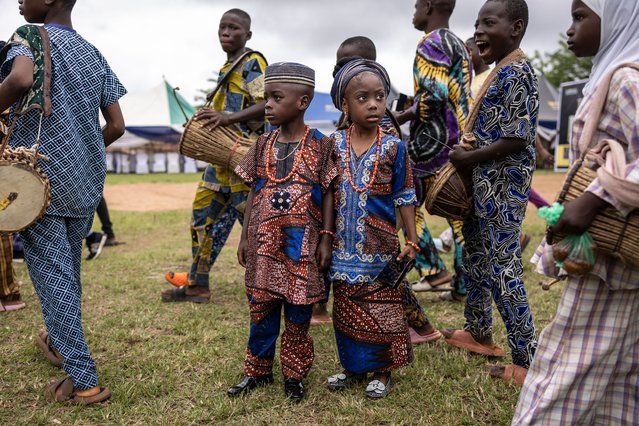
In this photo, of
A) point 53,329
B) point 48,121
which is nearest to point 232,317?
point 53,329

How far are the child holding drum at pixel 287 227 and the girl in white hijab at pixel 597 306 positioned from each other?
4.00 feet

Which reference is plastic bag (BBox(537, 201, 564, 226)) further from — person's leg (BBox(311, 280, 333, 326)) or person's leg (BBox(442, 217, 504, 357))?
person's leg (BBox(311, 280, 333, 326))

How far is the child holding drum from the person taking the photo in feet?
10.6

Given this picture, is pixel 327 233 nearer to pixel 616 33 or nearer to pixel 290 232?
pixel 290 232

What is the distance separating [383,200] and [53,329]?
183 cm

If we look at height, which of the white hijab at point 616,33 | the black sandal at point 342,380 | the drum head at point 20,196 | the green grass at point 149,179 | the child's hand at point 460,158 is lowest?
the green grass at point 149,179

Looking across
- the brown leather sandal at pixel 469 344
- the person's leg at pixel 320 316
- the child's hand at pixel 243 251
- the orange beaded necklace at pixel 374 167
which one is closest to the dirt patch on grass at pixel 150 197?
the person's leg at pixel 320 316

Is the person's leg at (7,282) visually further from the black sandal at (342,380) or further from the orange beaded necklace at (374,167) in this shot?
the orange beaded necklace at (374,167)

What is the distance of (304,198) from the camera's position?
10.7 ft

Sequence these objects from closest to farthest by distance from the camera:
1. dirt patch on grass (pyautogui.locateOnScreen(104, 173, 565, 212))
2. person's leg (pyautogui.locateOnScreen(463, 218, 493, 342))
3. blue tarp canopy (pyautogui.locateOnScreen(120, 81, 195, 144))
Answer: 1. person's leg (pyautogui.locateOnScreen(463, 218, 493, 342))
2. dirt patch on grass (pyautogui.locateOnScreen(104, 173, 565, 212))
3. blue tarp canopy (pyautogui.locateOnScreen(120, 81, 195, 144))

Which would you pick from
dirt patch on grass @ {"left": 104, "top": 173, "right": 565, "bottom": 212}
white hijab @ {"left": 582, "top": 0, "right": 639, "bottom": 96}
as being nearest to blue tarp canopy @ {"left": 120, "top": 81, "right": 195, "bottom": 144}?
dirt patch on grass @ {"left": 104, "top": 173, "right": 565, "bottom": 212}

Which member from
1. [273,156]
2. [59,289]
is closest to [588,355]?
[273,156]

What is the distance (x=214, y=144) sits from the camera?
471 centimetres

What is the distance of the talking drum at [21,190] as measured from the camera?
2.93 metres
